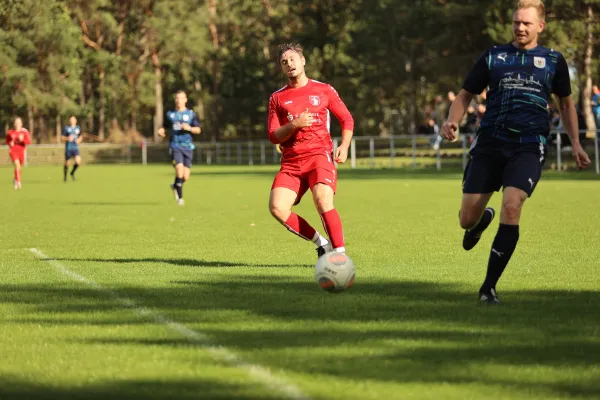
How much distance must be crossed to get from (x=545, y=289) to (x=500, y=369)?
342 cm

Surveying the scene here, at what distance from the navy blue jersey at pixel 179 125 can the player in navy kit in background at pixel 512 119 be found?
A: 1380 centimetres

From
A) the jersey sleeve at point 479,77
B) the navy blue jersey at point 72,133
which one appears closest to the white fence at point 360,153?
the navy blue jersey at point 72,133

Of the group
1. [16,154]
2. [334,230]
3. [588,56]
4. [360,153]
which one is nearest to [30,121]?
[360,153]

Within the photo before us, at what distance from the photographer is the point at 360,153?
2153 inches

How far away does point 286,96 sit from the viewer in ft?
34.1

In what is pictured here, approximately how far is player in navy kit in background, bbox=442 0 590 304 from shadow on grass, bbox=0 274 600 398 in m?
0.67

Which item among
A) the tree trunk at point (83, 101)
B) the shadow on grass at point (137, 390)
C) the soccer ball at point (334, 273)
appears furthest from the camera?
the tree trunk at point (83, 101)

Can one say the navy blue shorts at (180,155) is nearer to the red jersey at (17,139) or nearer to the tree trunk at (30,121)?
the red jersey at (17,139)

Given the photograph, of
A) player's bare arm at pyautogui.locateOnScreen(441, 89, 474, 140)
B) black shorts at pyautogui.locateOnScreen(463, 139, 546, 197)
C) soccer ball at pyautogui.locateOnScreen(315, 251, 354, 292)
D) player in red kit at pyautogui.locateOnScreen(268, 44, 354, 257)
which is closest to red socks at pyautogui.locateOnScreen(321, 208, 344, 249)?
Answer: player in red kit at pyautogui.locateOnScreen(268, 44, 354, 257)

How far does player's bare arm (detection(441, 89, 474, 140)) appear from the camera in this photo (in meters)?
8.57

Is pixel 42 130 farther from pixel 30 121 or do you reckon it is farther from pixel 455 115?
pixel 455 115

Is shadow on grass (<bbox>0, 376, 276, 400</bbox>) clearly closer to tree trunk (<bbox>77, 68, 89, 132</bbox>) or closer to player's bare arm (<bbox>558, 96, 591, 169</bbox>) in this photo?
player's bare arm (<bbox>558, 96, 591, 169</bbox>)

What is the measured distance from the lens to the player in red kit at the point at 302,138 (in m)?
10.2

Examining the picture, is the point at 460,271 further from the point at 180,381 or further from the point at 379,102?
the point at 379,102
